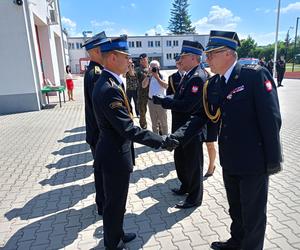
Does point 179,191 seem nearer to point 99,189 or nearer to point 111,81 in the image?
point 99,189

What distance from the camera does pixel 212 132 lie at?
396 centimetres

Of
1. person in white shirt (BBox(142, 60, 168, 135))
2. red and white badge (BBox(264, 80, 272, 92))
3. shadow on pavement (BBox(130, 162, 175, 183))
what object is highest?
red and white badge (BBox(264, 80, 272, 92))

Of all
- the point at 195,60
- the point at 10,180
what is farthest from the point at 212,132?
the point at 10,180

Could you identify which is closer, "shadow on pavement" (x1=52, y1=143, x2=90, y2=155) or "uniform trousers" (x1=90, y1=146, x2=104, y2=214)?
"uniform trousers" (x1=90, y1=146, x2=104, y2=214)

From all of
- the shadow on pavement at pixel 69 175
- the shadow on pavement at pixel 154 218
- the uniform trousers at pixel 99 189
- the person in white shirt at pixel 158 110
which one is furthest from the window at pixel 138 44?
the uniform trousers at pixel 99 189

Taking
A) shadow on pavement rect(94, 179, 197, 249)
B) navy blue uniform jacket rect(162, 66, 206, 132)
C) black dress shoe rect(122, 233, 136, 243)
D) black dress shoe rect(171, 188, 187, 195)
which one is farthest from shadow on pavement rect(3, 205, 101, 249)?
navy blue uniform jacket rect(162, 66, 206, 132)

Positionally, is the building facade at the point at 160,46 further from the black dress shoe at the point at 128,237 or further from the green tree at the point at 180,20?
the black dress shoe at the point at 128,237

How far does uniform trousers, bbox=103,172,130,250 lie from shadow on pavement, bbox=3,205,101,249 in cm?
66

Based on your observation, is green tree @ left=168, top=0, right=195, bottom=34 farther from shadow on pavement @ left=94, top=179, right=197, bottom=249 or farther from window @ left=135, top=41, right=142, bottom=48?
shadow on pavement @ left=94, top=179, right=197, bottom=249

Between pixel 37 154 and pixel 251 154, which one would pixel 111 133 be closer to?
pixel 251 154

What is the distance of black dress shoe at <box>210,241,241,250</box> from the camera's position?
2.75 metres

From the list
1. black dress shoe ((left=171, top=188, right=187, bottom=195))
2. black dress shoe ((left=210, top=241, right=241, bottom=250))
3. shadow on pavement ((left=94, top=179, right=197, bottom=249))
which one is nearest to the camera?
black dress shoe ((left=210, top=241, right=241, bottom=250))

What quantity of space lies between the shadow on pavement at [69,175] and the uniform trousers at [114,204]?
2.25 m

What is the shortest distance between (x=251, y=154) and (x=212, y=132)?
1737mm
